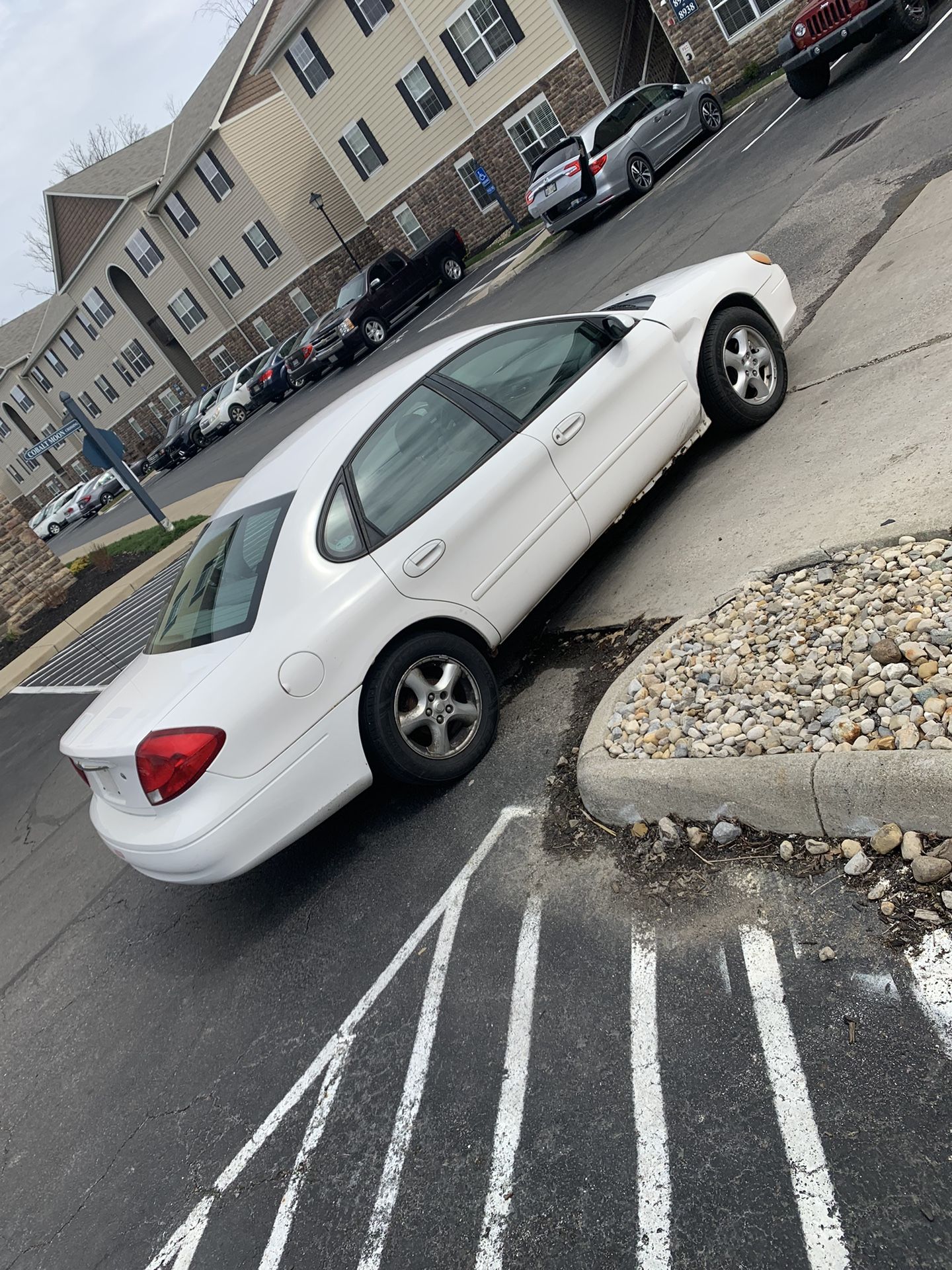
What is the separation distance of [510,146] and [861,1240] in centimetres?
2880

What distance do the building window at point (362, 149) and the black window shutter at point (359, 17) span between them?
2826 mm

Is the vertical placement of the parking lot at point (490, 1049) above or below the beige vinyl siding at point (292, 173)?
below

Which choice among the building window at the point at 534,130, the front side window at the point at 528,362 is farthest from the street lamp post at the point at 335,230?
the front side window at the point at 528,362

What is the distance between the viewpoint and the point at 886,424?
14.7 feet

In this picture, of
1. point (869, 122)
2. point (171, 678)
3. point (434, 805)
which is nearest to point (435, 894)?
point (434, 805)

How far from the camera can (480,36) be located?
24.5 meters

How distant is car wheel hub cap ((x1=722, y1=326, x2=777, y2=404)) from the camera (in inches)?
214

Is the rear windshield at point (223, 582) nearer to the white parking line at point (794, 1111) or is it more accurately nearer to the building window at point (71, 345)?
the white parking line at point (794, 1111)

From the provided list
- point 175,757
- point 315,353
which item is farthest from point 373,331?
point 175,757

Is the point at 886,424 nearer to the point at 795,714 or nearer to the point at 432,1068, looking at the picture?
the point at 795,714

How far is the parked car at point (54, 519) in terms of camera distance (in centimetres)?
3825

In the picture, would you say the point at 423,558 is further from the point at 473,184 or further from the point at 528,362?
the point at 473,184

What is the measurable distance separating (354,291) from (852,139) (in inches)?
668

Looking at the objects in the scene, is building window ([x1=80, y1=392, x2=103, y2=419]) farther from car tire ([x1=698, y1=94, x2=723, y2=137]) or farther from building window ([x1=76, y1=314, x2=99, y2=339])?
car tire ([x1=698, y1=94, x2=723, y2=137])
